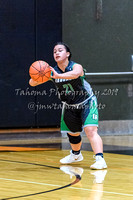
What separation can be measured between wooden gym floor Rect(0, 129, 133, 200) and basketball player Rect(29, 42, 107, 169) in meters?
0.35

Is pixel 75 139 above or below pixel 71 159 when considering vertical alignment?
above

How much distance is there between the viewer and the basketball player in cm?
580

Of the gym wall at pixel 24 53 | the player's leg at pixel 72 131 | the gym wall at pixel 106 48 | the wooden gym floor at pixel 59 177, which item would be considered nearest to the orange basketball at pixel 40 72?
the player's leg at pixel 72 131

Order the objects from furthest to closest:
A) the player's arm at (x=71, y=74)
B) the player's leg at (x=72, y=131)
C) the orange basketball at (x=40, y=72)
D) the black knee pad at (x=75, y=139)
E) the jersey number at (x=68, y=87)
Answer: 1. the black knee pad at (x=75, y=139)
2. the player's leg at (x=72, y=131)
3. the jersey number at (x=68, y=87)
4. the orange basketball at (x=40, y=72)
5. the player's arm at (x=71, y=74)

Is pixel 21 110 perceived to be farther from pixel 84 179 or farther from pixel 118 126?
pixel 84 179

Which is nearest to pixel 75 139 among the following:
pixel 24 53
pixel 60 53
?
pixel 60 53

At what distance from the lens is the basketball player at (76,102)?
228 inches

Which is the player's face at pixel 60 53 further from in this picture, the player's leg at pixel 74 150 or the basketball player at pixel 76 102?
the player's leg at pixel 74 150

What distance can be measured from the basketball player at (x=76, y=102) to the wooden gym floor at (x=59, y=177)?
1.14 feet

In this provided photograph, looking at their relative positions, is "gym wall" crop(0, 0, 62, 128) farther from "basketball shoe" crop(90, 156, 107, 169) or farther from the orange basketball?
"basketball shoe" crop(90, 156, 107, 169)

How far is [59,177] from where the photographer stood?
5.15 m

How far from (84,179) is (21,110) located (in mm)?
5567

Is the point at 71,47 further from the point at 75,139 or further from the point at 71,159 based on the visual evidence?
the point at 71,159

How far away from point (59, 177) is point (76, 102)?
112cm
